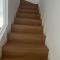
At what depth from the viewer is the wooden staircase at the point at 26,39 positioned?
2.58 meters

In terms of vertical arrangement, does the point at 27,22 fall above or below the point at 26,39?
above

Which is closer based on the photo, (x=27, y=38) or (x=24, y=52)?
(x=24, y=52)

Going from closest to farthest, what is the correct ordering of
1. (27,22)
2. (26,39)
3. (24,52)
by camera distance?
(24,52) → (26,39) → (27,22)

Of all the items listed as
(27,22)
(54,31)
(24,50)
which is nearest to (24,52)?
(24,50)

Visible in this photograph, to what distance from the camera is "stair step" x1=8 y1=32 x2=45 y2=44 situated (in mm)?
3023

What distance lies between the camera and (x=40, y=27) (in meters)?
3.40

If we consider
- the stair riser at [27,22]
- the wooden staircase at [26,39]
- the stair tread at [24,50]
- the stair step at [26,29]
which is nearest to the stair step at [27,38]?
the wooden staircase at [26,39]

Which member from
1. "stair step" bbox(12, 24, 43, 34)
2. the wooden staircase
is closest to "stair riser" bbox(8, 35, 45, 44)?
the wooden staircase

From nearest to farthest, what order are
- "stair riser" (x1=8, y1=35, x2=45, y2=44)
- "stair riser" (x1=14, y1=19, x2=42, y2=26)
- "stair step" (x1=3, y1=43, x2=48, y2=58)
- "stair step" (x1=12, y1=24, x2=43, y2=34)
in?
"stair step" (x1=3, y1=43, x2=48, y2=58) → "stair riser" (x1=8, y1=35, x2=45, y2=44) → "stair step" (x1=12, y1=24, x2=43, y2=34) → "stair riser" (x1=14, y1=19, x2=42, y2=26)

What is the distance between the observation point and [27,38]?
3039 millimetres

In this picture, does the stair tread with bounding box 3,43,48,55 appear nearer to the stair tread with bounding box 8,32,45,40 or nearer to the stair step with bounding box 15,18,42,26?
the stair tread with bounding box 8,32,45,40

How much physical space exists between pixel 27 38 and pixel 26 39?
1.3 inches

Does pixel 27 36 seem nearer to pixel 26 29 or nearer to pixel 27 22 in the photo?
pixel 26 29

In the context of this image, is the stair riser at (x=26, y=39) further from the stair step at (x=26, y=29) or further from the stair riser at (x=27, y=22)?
the stair riser at (x=27, y=22)
